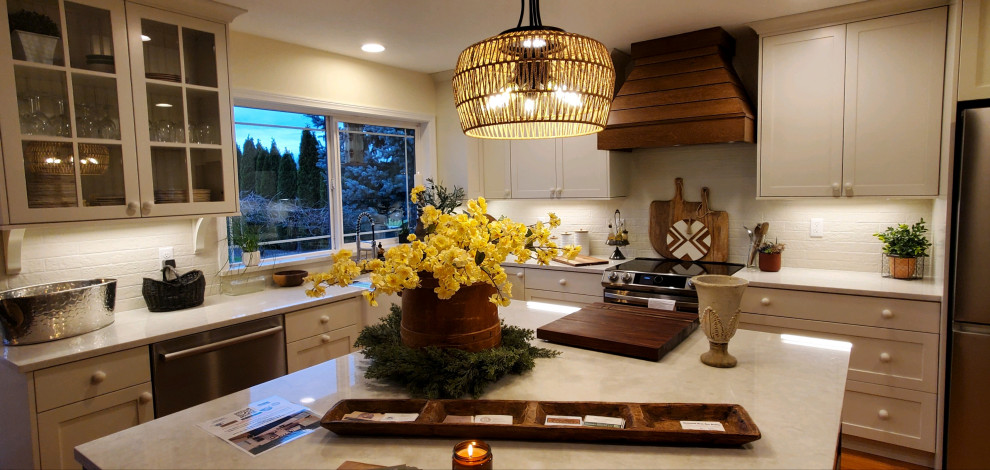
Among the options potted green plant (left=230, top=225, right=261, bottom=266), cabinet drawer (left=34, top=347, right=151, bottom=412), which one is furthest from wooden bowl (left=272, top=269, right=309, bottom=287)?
cabinet drawer (left=34, top=347, right=151, bottom=412)

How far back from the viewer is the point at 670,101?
335 centimetres

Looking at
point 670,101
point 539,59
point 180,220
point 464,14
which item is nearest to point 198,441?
point 539,59

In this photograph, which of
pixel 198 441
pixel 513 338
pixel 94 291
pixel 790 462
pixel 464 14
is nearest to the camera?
pixel 790 462

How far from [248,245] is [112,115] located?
1.04 m

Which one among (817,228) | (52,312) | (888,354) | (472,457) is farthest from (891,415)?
(52,312)

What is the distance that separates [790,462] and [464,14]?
266 centimetres

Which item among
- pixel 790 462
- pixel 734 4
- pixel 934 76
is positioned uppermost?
pixel 734 4

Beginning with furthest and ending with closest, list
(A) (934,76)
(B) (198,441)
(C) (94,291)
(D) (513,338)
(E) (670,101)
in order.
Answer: (E) (670,101)
(A) (934,76)
(C) (94,291)
(D) (513,338)
(B) (198,441)

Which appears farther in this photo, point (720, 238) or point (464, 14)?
point (720, 238)

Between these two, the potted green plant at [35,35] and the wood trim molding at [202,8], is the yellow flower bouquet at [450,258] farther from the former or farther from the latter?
the wood trim molding at [202,8]

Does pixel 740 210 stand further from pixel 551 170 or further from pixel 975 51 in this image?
pixel 975 51

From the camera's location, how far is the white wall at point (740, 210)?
323 cm

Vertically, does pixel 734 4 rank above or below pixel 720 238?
above

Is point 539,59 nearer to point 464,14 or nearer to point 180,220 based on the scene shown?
point 464,14
